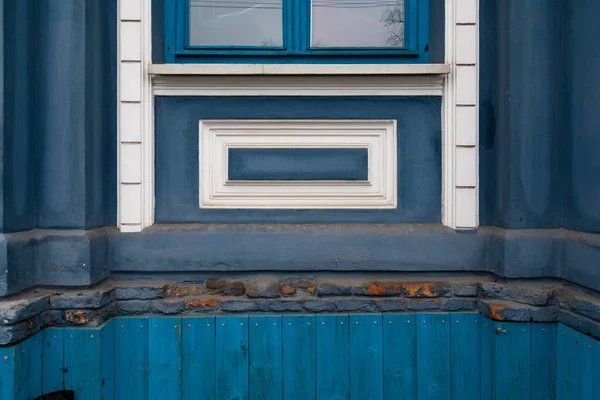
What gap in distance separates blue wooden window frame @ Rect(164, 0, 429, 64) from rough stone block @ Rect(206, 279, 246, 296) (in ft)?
4.73

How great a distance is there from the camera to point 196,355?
2.72 m

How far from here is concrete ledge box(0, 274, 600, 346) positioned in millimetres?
2629

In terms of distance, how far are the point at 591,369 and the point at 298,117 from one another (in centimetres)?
219

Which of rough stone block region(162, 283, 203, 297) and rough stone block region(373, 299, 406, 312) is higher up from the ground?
rough stone block region(162, 283, 203, 297)

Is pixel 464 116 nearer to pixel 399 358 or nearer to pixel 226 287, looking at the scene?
pixel 399 358

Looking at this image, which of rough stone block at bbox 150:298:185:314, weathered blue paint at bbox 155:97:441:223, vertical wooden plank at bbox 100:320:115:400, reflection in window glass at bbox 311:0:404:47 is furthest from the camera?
reflection in window glass at bbox 311:0:404:47

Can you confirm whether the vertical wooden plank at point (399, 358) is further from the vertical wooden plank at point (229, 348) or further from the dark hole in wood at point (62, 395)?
the dark hole in wood at point (62, 395)

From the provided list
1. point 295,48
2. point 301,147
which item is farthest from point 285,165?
point 295,48

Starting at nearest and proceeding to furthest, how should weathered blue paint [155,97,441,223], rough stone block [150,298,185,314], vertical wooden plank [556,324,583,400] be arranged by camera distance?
vertical wooden plank [556,324,583,400] → rough stone block [150,298,185,314] → weathered blue paint [155,97,441,223]

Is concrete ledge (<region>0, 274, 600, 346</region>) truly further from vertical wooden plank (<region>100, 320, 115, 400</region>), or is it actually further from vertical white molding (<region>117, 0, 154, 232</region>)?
vertical white molding (<region>117, 0, 154, 232</region>)

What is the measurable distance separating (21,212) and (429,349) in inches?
100

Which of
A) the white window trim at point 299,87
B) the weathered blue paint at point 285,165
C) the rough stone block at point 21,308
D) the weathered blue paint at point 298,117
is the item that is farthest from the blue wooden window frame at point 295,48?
the rough stone block at point 21,308

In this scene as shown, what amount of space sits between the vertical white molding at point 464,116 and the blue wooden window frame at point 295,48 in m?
0.22

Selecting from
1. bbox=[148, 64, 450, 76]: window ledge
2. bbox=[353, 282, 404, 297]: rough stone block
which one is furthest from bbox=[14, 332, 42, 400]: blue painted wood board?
bbox=[353, 282, 404, 297]: rough stone block
